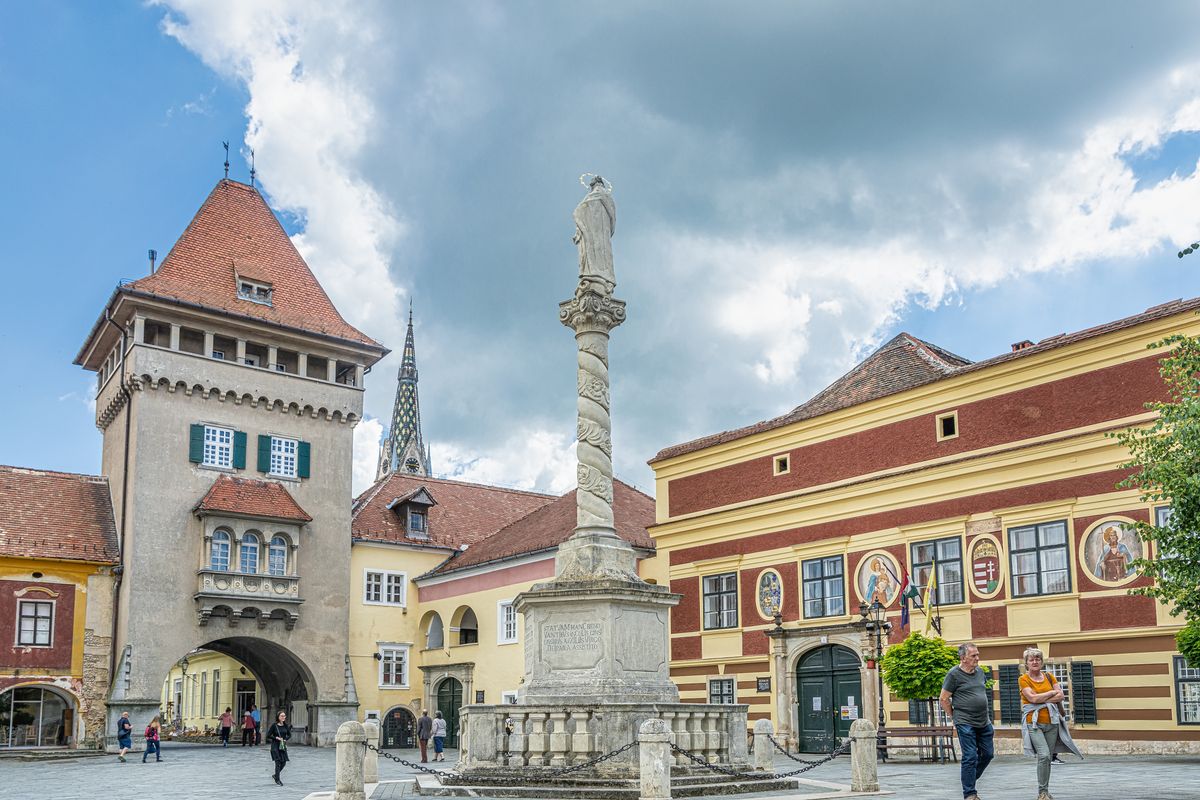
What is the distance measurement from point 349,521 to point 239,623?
5820mm

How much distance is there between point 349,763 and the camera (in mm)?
15742

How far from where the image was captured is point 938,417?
3073cm

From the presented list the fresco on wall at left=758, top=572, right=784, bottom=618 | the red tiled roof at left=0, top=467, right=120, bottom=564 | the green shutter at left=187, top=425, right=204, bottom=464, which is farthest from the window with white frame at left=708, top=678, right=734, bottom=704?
the red tiled roof at left=0, top=467, right=120, bottom=564

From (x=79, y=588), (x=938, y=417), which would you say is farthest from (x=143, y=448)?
(x=938, y=417)

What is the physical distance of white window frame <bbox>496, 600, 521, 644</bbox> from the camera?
4312 cm

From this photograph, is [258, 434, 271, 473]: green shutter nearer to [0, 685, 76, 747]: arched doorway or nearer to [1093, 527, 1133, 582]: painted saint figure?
[0, 685, 76, 747]: arched doorway

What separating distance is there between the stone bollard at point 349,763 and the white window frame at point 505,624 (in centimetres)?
2715

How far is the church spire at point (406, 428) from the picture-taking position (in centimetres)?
11438

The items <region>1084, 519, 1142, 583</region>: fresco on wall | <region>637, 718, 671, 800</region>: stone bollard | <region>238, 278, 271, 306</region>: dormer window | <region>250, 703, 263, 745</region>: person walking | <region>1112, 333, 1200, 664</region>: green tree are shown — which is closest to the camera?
<region>637, 718, 671, 800</region>: stone bollard

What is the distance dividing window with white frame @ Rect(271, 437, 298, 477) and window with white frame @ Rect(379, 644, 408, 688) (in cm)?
805

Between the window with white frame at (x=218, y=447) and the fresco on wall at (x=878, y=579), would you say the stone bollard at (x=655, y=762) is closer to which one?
the fresco on wall at (x=878, y=579)

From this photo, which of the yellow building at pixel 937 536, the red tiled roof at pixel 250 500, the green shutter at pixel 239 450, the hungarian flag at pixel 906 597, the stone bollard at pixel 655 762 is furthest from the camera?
the green shutter at pixel 239 450

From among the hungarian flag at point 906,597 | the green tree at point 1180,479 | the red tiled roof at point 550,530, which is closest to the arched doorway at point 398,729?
the red tiled roof at point 550,530

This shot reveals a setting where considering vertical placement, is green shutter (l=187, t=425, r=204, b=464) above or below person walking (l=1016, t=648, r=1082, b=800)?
above
